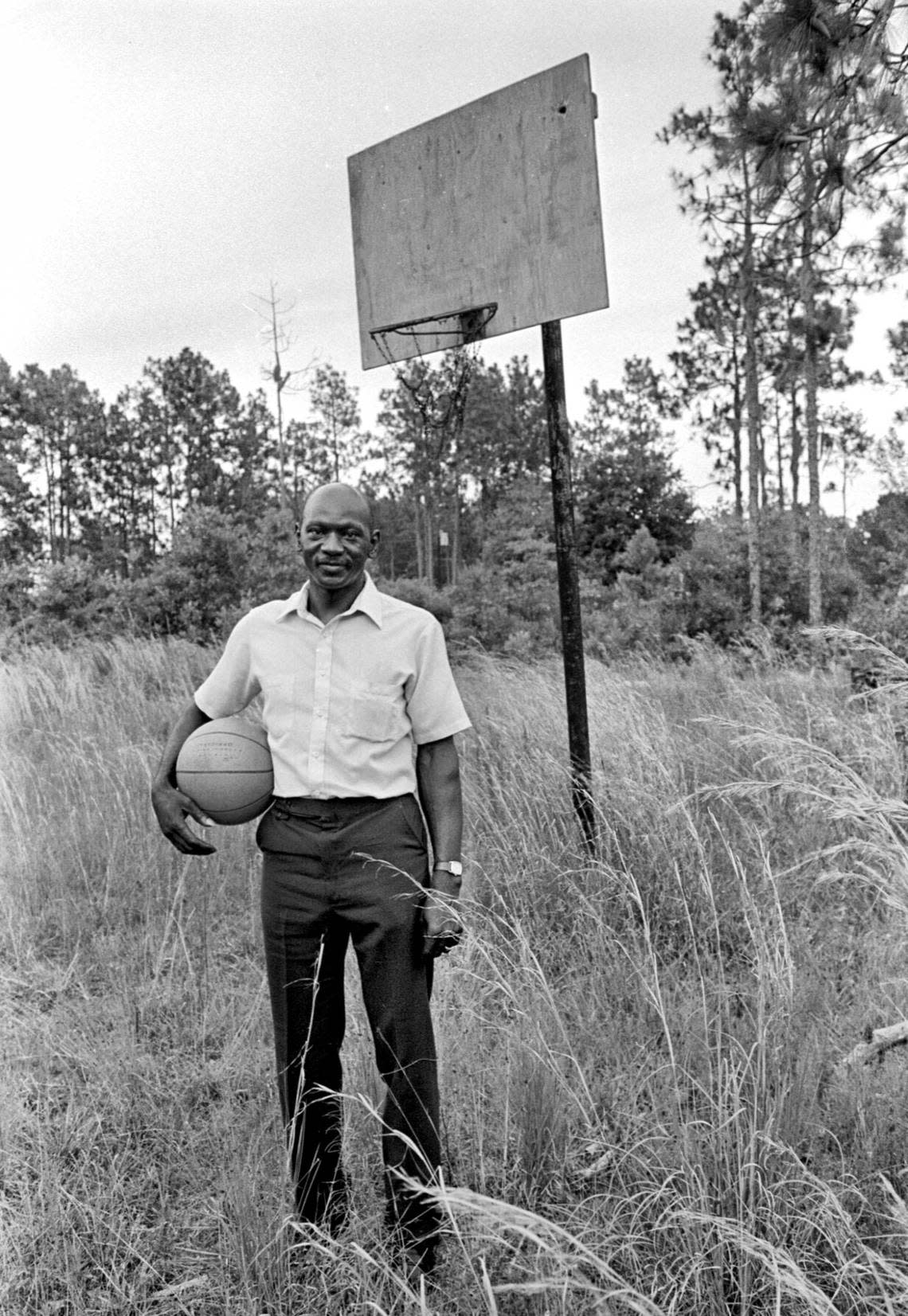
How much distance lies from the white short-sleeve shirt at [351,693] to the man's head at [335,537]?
69 millimetres

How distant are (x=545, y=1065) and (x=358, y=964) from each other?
664 mm

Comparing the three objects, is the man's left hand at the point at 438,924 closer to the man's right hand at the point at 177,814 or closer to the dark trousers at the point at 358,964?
the dark trousers at the point at 358,964

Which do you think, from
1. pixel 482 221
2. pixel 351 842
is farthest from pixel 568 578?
pixel 351 842

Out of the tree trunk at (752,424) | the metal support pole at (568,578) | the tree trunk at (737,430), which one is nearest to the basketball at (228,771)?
the metal support pole at (568,578)

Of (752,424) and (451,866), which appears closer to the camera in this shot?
(451,866)

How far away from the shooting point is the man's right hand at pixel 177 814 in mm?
2684

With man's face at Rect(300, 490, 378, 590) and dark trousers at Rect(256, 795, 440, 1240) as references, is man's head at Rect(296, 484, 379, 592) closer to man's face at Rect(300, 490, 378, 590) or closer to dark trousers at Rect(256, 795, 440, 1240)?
man's face at Rect(300, 490, 378, 590)

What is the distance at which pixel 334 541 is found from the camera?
97.9 inches

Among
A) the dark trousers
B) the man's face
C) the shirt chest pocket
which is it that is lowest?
the dark trousers

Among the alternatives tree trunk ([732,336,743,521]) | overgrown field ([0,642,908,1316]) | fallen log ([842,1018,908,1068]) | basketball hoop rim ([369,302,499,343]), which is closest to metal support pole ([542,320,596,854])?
overgrown field ([0,642,908,1316])

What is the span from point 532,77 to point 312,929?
14.5 feet

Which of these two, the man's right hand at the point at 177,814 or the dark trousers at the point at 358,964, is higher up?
the man's right hand at the point at 177,814

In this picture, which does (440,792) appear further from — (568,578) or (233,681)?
(568,578)

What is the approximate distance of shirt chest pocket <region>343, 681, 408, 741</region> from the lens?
2.43 meters
